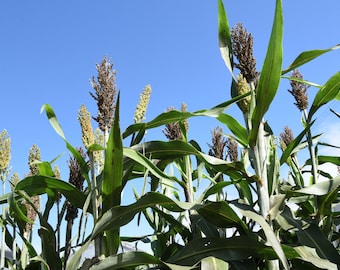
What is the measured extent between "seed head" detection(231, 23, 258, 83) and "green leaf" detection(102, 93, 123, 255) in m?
0.56

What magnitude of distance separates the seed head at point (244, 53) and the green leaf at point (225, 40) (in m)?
0.02

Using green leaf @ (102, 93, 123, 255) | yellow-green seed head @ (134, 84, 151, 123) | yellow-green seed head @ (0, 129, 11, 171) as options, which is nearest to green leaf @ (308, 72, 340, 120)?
yellow-green seed head @ (134, 84, 151, 123)

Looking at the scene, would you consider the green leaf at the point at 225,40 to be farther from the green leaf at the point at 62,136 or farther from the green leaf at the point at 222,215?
the green leaf at the point at 62,136

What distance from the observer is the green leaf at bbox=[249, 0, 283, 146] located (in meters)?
1.13

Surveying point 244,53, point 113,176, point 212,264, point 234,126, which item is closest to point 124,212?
point 113,176

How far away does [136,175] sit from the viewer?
1.56m

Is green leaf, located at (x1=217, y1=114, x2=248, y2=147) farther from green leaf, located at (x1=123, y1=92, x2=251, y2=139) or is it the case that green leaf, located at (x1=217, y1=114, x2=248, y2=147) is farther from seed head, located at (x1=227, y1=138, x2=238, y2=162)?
seed head, located at (x1=227, y1=138, x2=238, y2=162)

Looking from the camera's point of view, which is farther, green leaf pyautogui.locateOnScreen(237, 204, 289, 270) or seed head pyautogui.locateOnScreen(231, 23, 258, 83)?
seed head pyautogui.locateOnScreen(231, 23, 258, 83)

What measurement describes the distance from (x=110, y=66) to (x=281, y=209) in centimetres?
72

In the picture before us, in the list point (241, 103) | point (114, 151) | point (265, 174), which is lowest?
point (265, 174)

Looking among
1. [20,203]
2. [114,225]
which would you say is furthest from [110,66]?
[20,203]

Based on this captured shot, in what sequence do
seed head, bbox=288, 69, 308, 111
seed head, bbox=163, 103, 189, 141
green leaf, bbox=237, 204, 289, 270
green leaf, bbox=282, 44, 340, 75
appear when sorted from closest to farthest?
green leaf, bbox=237, 204, 289, 270 → green leaf, bbox=282, 44, 340, 75 → seed head, bbox=163, 103, 189, 141 → seed head, bbox=288, 69, 308, 111

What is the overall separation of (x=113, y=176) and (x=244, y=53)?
0.65 m

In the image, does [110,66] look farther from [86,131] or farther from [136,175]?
[136,175]
